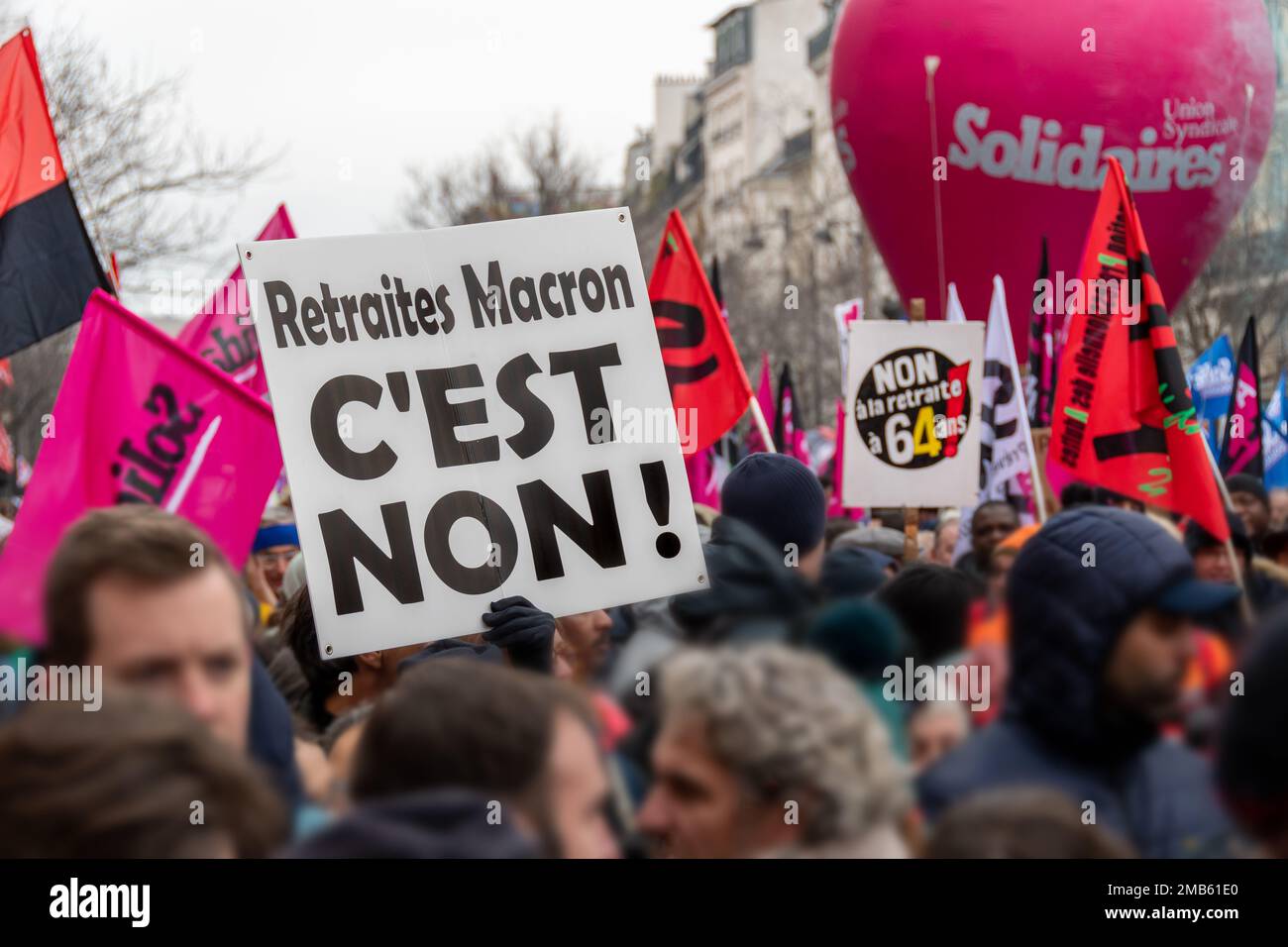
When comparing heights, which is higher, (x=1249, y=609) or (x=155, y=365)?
(x=155, y=365)

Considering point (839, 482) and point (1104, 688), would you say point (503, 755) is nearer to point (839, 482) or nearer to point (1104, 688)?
point (1104, 688)

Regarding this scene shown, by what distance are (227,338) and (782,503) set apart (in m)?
4.08

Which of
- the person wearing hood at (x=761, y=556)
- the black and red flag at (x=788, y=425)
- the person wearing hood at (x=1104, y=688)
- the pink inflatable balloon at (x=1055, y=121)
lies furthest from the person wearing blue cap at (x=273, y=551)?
the pink inflatable balloon at (x=1055, y=121)

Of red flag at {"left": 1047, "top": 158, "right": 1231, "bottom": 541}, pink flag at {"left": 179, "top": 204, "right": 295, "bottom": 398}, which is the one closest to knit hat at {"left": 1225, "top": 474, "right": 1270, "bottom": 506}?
red flag at {"left": 1047, "top": 158, "right": 1231, "bottom": 541}

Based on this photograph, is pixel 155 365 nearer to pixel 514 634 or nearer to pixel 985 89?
pixel 514 634

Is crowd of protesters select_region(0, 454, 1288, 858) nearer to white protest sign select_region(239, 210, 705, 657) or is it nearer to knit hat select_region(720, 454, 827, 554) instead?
white protest sign select_region(239, 210, 705, 657)

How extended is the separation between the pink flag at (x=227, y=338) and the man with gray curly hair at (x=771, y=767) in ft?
19.2

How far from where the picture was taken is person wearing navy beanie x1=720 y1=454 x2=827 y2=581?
189 inches

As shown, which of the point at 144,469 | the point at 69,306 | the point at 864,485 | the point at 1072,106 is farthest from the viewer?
the point at 1072,106

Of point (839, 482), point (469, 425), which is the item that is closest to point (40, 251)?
point (469, 425)

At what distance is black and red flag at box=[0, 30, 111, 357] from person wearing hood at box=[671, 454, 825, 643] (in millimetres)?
3335
